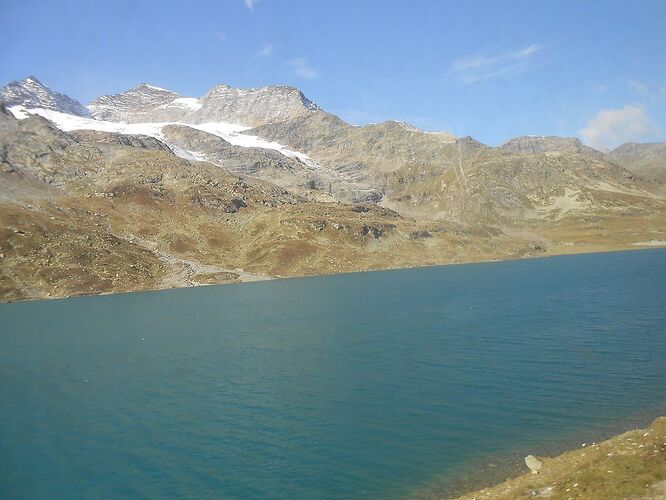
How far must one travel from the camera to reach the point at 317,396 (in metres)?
53.9

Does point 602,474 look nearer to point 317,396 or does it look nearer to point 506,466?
point 506,466

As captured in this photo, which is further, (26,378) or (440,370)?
(26,378)

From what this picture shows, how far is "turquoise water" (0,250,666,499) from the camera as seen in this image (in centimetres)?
3725

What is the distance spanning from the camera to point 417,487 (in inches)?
1302

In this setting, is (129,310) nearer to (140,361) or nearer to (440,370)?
(140,361)

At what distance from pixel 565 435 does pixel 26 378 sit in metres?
68.8

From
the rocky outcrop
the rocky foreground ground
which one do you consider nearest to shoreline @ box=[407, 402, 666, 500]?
the rocky foreground ground

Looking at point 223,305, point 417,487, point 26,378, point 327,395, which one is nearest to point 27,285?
point 223,305

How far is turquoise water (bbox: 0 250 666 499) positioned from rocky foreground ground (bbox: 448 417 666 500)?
15.4ft

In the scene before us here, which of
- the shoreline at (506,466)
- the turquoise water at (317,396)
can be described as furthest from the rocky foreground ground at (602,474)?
the turquoise water at (317,396)

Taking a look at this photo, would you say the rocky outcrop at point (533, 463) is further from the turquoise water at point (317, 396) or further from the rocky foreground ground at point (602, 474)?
the turquoise water at point (317, 396)

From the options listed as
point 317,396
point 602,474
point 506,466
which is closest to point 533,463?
point 506,466

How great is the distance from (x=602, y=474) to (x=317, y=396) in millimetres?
31550

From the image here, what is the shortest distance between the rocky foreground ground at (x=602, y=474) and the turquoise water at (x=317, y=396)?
468 centimetres
